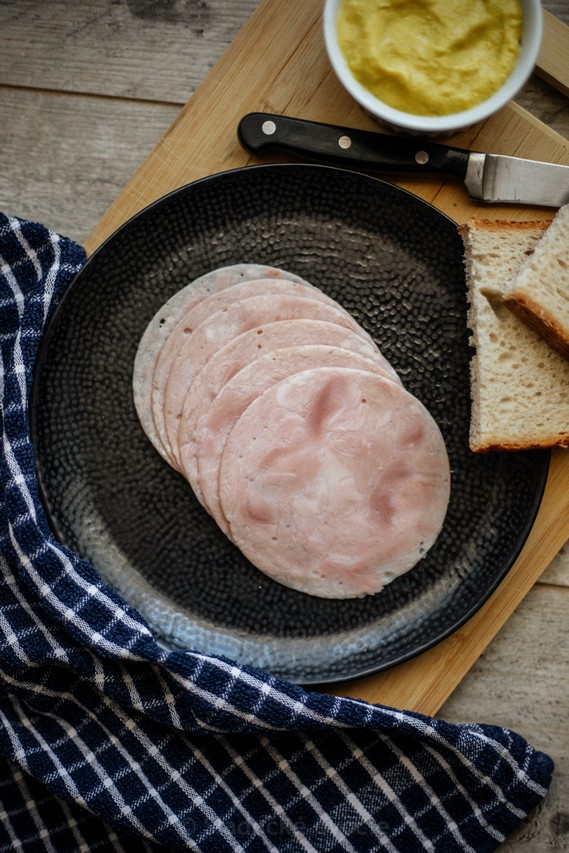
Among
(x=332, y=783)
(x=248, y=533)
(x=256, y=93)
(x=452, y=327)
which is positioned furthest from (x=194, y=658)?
(x=256, y=93)

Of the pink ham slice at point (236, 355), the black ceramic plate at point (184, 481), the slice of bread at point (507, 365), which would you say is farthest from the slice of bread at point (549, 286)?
the pink ham slice at point (236, 355)

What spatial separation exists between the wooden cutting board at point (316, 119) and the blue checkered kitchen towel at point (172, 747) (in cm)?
18

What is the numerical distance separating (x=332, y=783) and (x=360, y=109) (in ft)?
5.30

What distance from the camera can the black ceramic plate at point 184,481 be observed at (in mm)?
1831

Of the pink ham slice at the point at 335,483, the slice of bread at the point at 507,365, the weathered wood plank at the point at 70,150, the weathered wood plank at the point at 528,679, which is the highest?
the slice of bread at the point at 507,365

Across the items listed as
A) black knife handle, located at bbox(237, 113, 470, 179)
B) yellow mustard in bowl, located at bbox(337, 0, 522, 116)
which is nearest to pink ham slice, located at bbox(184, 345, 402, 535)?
black knife handle, located at bbox(237, 113, 470, 179)

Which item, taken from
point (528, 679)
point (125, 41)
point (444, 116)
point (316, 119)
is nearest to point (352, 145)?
point (316, 119)

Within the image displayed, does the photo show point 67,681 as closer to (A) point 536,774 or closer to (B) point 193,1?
(A) point 536,774

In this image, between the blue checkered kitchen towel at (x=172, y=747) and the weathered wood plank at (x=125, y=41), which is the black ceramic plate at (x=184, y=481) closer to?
the blue checkered kitchen towel at (x=172, y=747)

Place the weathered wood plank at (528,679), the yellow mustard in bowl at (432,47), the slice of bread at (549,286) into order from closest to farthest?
the yellow mustard in bowl at (432,47), the slice of bread at (549,286), the weathered wood plank at (528,679)

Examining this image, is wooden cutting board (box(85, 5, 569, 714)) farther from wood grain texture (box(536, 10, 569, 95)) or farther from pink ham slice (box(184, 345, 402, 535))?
pink ham slice (box(184, 345, 402, 535))

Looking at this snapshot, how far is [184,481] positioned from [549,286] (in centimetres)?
98

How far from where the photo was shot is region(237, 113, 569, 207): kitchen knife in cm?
179

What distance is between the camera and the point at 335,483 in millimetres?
1804
